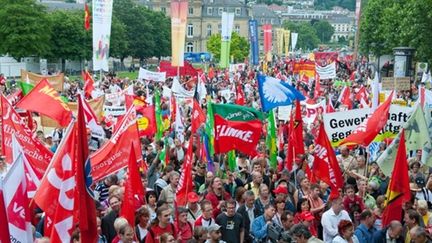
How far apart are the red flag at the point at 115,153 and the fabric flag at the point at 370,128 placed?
11.5 ft

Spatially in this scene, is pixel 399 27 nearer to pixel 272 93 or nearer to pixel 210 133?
pixel 272 93

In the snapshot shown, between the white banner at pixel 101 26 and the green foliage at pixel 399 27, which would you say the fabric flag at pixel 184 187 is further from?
the green foliage at pixel 399 27

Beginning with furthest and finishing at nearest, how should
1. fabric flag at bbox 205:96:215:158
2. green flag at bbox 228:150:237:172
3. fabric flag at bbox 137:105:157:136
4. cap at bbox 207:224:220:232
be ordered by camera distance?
fabric flag at bbox 137:105:157:136, green flag at bbox 228:150:237:172, fabric flag at bbox 205:96:215:158, cap at bbox 207:224:220:232

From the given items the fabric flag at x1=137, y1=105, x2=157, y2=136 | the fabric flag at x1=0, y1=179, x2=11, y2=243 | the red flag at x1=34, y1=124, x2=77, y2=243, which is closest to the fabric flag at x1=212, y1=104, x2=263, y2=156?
the fabric flag at x1=137, y1=105, x2=157, y2=136

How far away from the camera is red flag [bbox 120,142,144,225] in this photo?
412 inches

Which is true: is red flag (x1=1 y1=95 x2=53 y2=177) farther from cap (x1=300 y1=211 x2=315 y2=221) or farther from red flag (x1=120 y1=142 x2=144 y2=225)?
cap (x1=300 y1=211 x2=315 y2=221)

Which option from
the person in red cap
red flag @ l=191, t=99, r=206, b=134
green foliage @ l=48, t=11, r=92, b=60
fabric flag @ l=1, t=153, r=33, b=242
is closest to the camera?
fabric flag @ l=1, t=153, r=33, b=242

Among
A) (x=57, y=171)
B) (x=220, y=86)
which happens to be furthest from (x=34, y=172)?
(x=220, y=86)

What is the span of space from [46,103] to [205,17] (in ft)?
459

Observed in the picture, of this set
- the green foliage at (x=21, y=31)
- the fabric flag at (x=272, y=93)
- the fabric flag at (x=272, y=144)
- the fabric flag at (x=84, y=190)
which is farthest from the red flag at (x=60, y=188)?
the green foliage at (x=21, y=31)

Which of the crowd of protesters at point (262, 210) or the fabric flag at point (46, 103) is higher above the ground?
the fabric flag at point (46, 103)

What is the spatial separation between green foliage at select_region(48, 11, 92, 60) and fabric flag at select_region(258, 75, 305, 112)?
65730mm

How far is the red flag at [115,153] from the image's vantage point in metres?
12.5

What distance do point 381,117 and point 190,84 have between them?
853 inches
